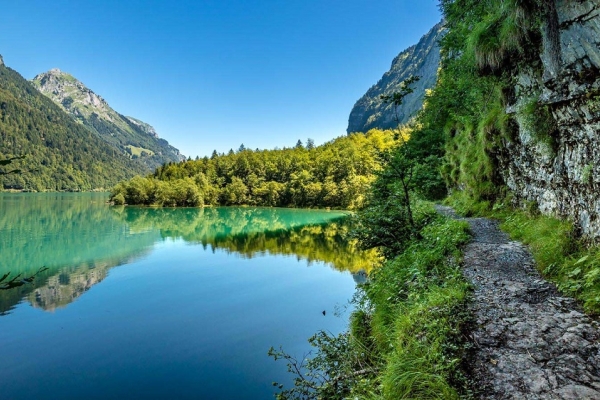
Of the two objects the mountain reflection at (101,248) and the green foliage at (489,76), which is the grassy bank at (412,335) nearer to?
the green foliage at (489,76)

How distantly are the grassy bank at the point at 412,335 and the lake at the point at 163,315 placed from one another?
11.8 ft

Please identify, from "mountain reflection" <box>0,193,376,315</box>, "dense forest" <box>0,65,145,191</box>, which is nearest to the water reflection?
"mountain reflection" <box>0,193,376,315</box>

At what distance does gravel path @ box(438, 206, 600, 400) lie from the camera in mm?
2938

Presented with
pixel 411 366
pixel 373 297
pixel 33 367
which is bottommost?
pixel 33 367

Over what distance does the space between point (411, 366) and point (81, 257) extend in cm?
2870

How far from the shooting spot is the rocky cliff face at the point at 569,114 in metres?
5.00

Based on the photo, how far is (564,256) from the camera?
541 cm

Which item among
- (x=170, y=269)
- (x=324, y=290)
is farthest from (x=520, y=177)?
(x=170, y=269)

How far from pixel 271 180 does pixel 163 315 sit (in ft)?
263

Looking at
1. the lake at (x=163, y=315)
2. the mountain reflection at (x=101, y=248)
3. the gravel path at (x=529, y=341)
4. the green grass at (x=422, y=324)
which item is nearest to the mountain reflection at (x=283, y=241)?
the mountain reflection at (x=101, y=248)

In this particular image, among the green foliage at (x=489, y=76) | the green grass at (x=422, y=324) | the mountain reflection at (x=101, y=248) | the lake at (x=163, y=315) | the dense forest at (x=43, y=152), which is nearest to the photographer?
the green grass at (x=422, y=324)

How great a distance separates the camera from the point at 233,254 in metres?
27.4

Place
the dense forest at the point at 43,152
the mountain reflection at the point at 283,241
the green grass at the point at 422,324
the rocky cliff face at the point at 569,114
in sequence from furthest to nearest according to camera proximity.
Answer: the dense forest at the point at 43,152 < the mountain reflection at the point at 283,241 < the rocky cliff face at the point at 569,114 < the green grass at the point at 422,324

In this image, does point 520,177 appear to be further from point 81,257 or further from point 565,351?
point 81,257
